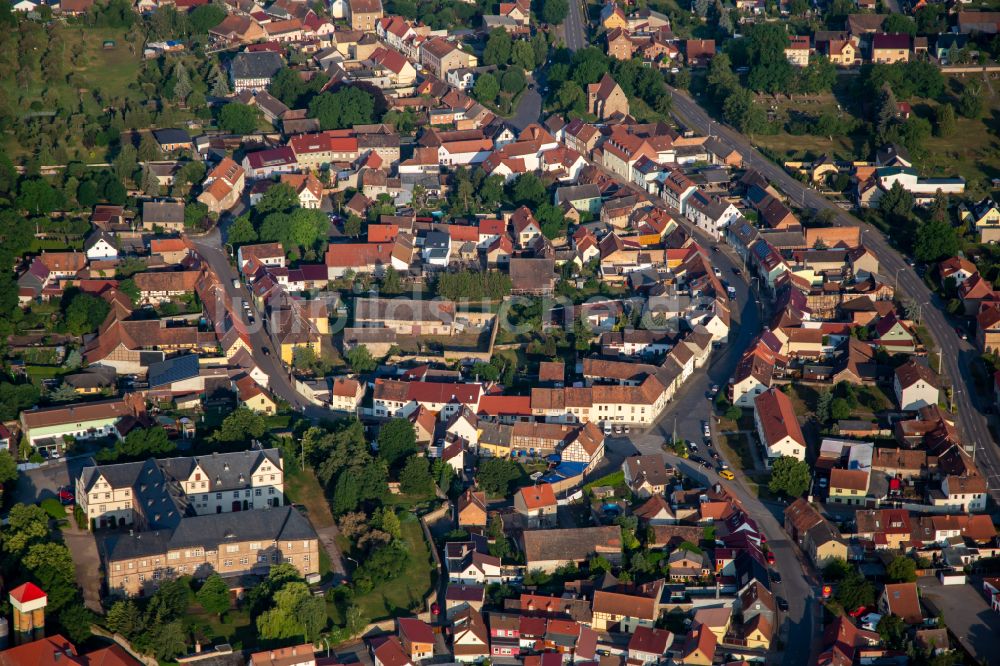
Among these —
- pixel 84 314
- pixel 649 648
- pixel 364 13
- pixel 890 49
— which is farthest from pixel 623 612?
pixel 364 13

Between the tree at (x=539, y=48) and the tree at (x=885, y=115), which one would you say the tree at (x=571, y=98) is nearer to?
the tree at (x=539, y=48)

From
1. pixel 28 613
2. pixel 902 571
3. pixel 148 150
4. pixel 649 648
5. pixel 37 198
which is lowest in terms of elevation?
pixel 649 648

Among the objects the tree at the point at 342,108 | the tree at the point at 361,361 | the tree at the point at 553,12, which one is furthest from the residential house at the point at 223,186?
the tree at the point at 553,12

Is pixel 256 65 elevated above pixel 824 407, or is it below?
above

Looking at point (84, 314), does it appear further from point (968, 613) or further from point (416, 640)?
point (968, 613)

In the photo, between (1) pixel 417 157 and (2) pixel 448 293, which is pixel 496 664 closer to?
(2) pixel 448 293

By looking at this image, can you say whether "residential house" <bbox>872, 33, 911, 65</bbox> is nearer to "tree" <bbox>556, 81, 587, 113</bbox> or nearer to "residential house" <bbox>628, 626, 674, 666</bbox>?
"tree" <bbox>556, 81, 587, 113</bbox>
